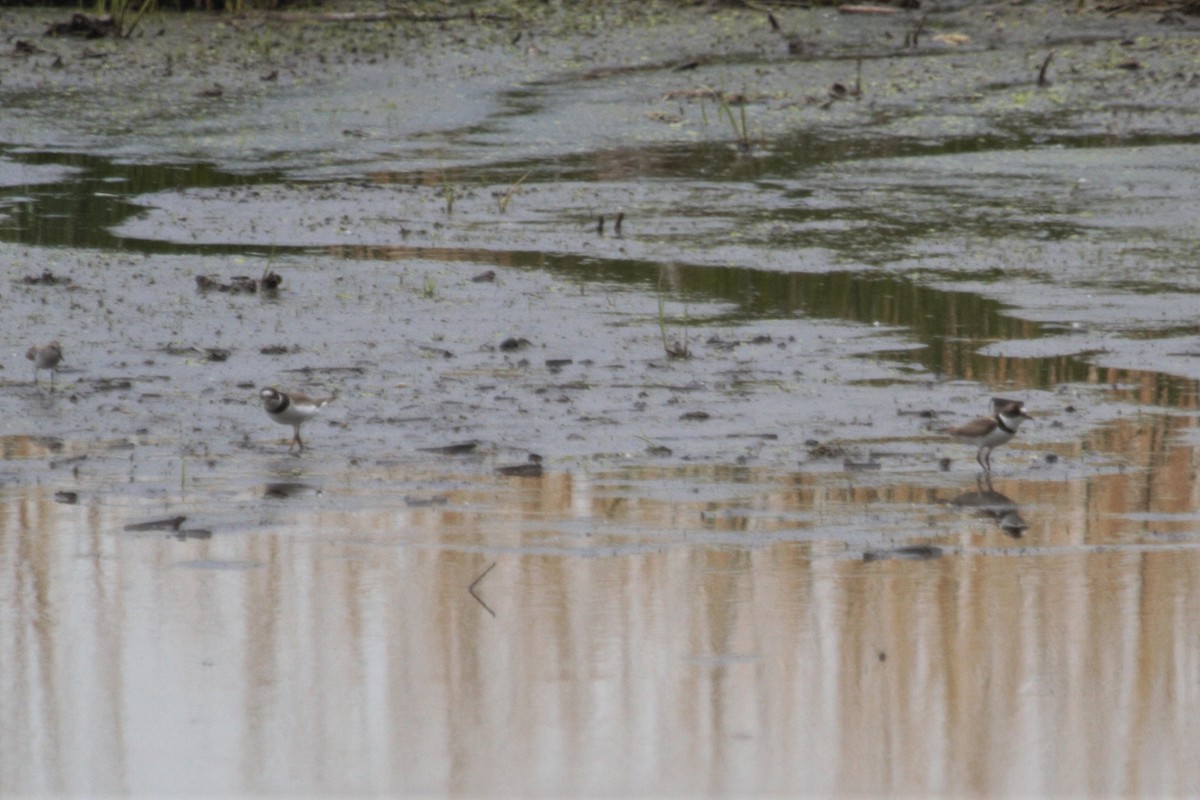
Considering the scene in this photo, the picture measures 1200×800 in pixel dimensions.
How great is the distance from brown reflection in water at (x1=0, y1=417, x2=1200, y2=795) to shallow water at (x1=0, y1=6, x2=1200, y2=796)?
2 cm

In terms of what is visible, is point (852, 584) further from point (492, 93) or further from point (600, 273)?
point (492, 93)

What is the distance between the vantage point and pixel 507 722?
459cm

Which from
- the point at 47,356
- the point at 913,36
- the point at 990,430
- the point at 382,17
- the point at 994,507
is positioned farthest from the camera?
the point at 382,17

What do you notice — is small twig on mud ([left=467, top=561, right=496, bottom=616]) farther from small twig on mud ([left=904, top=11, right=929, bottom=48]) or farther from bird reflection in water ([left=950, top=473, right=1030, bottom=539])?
small twig on mud ([left=904, top=11, right=929, bottom=48])

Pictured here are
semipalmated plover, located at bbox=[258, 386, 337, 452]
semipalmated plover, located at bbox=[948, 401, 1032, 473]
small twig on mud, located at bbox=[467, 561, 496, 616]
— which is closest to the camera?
small twig on mud, located at bbox=[467, 561, 496, 616]

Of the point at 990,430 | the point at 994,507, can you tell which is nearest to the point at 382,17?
the point at 990,430

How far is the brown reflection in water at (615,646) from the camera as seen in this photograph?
4352 mm

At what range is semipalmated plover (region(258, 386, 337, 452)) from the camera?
24.1 ft

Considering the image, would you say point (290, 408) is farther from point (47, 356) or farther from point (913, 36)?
point (913, 36)

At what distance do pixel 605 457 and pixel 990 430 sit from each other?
1430 millimetres

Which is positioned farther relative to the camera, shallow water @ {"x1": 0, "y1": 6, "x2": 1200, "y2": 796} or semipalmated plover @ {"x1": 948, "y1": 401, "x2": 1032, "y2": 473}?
semipalmated plover @ {"x1": 948, "y1": 401, "x2": 1032, "y2": 473}

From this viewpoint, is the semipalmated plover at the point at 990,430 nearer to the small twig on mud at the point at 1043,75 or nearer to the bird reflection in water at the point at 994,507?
the bird reflection in water at the point at 994,507

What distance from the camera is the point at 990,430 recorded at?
7.11 meters

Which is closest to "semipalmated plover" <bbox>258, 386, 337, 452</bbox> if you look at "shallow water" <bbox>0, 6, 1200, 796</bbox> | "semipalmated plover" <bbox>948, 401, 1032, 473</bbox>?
"shallow water" <bbox>0, 6, 1200, 796</bbox>
